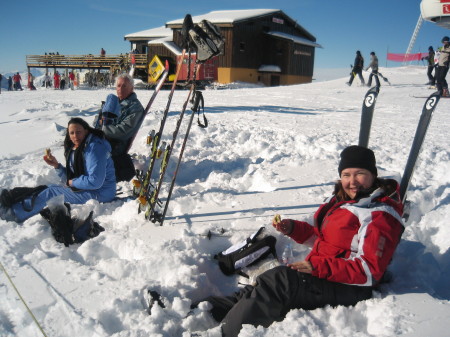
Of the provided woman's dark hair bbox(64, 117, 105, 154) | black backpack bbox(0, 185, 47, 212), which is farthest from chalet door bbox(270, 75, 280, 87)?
black backpack bbox(0, 185, 47, 212)

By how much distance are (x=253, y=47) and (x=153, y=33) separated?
975cm

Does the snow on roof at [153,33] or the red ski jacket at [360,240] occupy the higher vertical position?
the snow on roof at [153,33]

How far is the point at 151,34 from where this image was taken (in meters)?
32.0

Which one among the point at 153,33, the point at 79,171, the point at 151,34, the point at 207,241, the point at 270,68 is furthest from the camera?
the point at 153,33

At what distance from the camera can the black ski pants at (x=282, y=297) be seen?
2.17 m

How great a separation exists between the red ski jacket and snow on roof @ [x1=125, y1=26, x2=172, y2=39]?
103 feet

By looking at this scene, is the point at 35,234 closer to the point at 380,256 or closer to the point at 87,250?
the point at 87,250

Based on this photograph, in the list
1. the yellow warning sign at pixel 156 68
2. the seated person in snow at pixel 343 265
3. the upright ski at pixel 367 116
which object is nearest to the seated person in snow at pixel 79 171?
the yellow warning sign at pixel 156 68

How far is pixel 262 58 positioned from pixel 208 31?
91.8 ft

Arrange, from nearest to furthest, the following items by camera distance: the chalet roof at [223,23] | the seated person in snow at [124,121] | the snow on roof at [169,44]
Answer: the seated person in snow at [124,121]
the chalet roof at [223,23]
the snow on roof at [169,44]

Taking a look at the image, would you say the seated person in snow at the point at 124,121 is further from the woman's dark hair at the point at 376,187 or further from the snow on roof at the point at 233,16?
the snow on roof at the point at 233,16

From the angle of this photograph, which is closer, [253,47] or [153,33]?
[253,47]

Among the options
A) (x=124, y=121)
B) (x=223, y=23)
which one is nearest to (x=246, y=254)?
(x=124, y=121)

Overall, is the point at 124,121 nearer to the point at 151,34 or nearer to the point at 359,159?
the point at 359,159
